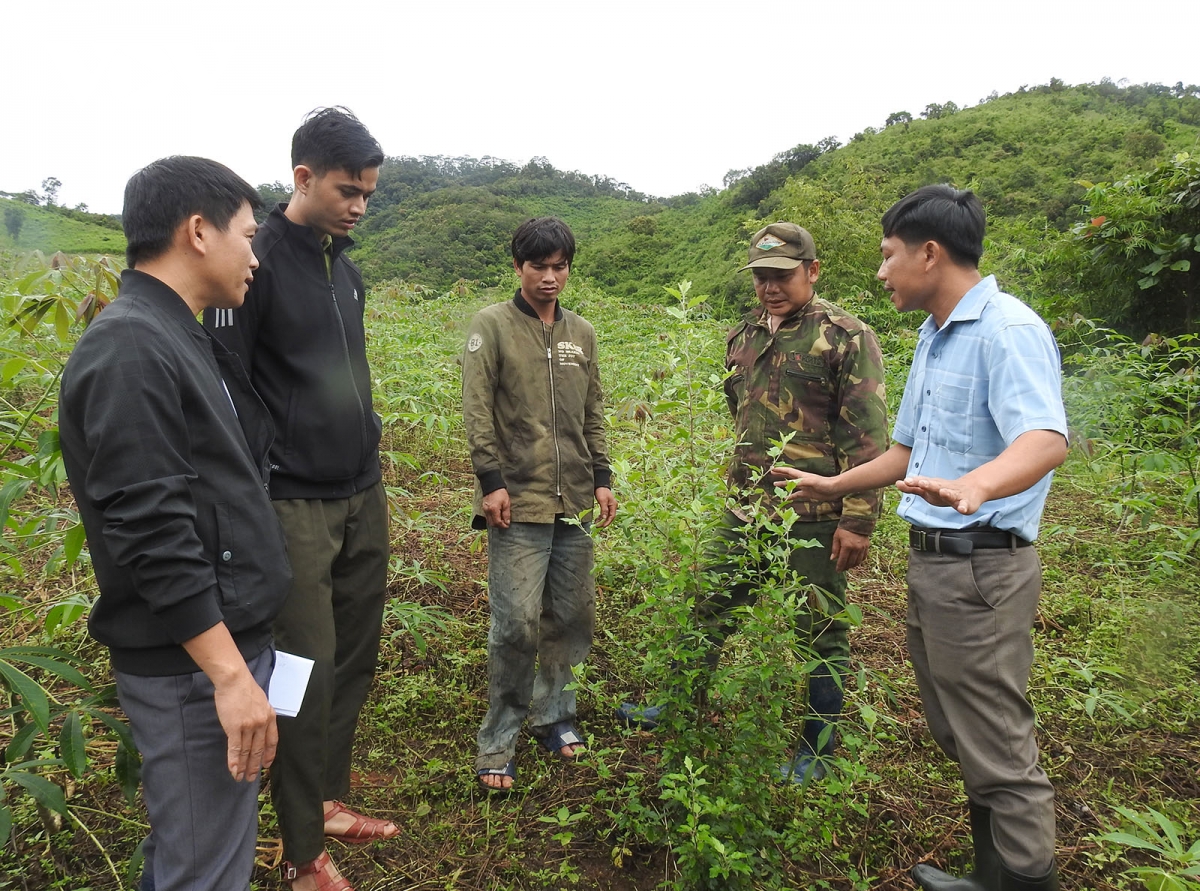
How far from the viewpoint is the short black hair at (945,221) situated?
193cm

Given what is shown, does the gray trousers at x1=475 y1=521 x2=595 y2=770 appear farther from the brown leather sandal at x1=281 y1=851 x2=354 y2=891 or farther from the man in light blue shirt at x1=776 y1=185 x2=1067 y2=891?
the man in light blue shirt at x1=776 y1=185 x2=1067 y2=891

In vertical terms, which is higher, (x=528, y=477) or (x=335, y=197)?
(x=335, y=197)

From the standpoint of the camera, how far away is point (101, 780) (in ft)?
7.84

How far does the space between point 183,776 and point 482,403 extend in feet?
4.77

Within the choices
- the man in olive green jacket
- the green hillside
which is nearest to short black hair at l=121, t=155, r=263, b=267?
the man in olive green jacket

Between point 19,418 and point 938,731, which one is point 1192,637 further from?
point 19,418

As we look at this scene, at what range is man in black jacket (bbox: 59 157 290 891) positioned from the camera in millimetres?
1259

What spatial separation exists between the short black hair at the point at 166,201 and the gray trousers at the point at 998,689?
186cm

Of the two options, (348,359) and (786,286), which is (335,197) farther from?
(786,286)

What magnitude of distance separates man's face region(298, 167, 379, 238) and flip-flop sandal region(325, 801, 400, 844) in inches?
69.4

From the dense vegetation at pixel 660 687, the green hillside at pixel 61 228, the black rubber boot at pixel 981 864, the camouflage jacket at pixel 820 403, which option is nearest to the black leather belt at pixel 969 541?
the dense vegetation at pixel 660 687

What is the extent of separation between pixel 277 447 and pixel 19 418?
2.25ft

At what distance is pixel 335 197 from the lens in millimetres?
2037

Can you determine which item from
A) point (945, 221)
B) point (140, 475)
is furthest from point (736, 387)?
point (140, 475)
